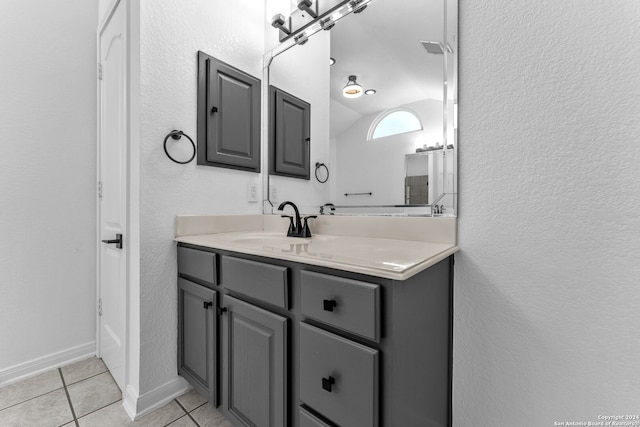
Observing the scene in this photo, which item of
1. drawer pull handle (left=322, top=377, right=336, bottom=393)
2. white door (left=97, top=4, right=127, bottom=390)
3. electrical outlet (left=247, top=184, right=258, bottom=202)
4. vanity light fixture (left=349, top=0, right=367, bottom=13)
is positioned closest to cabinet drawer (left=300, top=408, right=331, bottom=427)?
drawer pull handle (left=322, top=377, right=336, bottom=393)

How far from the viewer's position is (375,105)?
1347mm

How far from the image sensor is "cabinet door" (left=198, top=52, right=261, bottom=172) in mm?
1526

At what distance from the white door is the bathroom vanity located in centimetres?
42

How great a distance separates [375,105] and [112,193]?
158 cm

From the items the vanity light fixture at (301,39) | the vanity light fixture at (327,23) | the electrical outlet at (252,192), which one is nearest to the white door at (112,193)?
the electrical outlet at (252,192)

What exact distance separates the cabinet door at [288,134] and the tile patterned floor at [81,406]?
1376 mm

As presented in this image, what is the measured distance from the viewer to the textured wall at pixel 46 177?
1.51m

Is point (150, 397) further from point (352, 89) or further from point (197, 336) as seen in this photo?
point (352, 89)

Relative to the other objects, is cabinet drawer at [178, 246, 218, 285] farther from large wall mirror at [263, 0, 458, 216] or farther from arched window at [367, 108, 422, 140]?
arched window at [367, 108, 422, 140]

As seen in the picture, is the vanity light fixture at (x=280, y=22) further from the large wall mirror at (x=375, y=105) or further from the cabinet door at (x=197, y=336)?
the cabinet door at (x=197, y=336)

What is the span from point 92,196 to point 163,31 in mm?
1192

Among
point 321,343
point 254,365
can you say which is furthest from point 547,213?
point 254,365

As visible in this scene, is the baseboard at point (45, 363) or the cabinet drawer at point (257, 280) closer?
the cabinet drawer at point (257, 280)

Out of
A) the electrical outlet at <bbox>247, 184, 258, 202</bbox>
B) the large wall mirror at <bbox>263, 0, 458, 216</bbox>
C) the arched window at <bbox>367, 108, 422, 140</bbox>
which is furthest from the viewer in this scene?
the electrical outlet at <bbox>247, 184, 258, 202</bbox>
